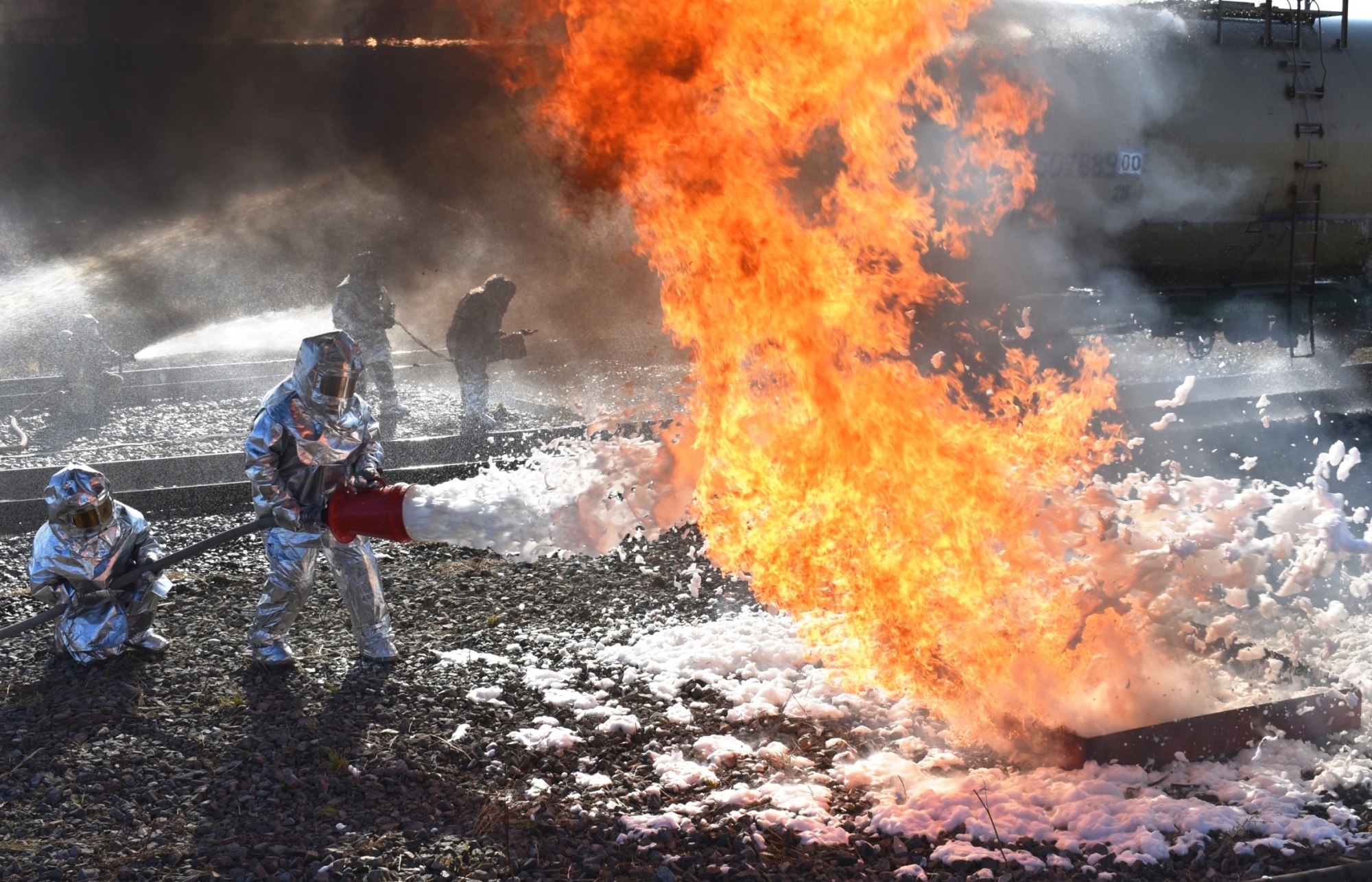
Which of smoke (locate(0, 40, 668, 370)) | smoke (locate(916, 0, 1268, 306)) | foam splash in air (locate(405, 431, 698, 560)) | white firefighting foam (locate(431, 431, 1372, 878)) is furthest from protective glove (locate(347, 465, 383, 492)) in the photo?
smoke (locate(0, 40, 668, 370))

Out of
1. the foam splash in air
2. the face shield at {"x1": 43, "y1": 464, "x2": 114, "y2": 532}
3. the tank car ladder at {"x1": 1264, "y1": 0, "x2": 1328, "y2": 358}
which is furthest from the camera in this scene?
the tank car ladder at {"x1": 1264, "y1": 0, "x2": 1328, "y2": 358}

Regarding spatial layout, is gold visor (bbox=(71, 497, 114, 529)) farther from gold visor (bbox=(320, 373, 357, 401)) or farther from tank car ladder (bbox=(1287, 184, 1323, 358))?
tank car ladder (bbox=(1287, 184, 1323, 358))

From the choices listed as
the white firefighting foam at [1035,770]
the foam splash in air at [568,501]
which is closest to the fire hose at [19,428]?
the white firefighting foam at [1035,770]

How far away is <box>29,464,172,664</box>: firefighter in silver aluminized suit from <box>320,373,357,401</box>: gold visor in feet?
4.93

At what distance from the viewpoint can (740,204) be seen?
4926 mm

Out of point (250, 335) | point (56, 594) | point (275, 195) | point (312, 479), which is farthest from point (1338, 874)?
point (275, 195)

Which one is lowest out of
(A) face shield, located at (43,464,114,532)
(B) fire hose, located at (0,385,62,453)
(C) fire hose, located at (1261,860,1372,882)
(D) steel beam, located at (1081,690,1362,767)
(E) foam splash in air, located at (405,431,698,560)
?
(C) fire hose, located at (1261,860,1372,882)

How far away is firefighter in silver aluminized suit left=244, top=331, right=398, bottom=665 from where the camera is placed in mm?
4934

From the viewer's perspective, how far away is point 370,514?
185 inches

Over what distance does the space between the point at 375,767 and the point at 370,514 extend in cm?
114

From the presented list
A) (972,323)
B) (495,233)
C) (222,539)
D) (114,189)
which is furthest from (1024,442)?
(114,189)

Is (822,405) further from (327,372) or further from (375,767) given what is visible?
(375,767)

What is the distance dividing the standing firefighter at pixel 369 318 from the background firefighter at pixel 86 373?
12.7 feet

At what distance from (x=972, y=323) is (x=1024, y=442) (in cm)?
375
